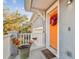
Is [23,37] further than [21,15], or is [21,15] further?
[23,37]

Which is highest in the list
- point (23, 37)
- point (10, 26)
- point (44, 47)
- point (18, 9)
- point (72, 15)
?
point (18, 9)

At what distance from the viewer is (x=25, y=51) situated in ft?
14.9

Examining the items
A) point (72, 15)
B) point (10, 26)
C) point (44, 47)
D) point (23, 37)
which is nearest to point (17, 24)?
point (10, 26)

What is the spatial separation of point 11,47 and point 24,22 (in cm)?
132

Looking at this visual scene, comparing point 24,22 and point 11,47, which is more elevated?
point 24,22

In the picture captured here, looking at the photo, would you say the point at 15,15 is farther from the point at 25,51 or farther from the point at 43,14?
the point at 43,14

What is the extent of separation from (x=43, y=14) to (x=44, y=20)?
0.37 metres

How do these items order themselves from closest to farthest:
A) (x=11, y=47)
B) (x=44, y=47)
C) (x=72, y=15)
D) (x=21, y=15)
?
(x=72, y=15)
(x=21, y=15)
(x=11, y=47)
(x=44, y=47)

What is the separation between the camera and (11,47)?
4.62 meters

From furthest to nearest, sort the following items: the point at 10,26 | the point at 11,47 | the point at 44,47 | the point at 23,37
A: the point at 44,47
the point at 11,47
the point at 23,37
the point at 10,26
